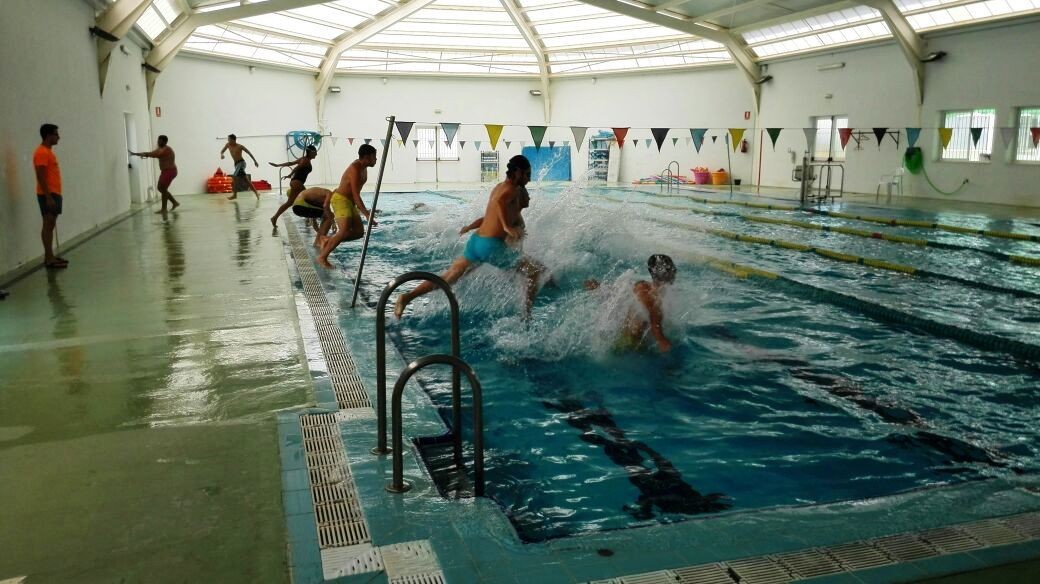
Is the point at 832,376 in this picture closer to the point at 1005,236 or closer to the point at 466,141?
the point at 1005,236

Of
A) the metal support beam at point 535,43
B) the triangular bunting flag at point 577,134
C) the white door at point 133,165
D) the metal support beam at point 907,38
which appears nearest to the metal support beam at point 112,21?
the white door at point 133,165

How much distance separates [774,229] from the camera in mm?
12969

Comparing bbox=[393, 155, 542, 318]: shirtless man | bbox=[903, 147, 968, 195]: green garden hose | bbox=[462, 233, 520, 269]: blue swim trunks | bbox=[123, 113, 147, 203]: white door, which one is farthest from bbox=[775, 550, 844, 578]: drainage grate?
bbox=[903, 147, 968, 195]: green garden hose

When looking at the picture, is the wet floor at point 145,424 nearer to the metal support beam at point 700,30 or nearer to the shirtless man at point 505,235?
the shirtless man at point 505,235

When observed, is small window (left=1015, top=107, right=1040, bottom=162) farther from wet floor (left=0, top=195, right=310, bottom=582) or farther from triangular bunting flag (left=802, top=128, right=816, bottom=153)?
wet floor (left=0, top=195, right=310, bottom=582)

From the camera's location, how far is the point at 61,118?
393 inches

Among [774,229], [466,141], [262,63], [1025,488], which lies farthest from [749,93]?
[1025,488]

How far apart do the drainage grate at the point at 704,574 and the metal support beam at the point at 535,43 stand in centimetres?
2137

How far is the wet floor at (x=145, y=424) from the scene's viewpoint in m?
2.40

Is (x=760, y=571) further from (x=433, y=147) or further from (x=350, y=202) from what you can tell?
(x=433, y=147)

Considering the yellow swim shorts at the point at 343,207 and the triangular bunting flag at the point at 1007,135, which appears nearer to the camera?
the yellow swim shorts at the point at 343,207

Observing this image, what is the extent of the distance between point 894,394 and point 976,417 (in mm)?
487

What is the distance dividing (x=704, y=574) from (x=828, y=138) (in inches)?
874

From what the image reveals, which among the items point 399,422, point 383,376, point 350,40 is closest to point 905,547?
point 399,422
